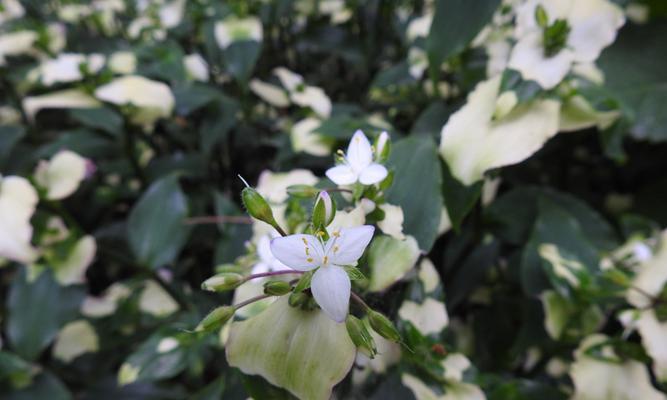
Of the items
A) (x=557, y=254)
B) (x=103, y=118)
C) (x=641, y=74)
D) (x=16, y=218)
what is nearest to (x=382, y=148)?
(x=557, y=254)

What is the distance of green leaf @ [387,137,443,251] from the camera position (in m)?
0.48

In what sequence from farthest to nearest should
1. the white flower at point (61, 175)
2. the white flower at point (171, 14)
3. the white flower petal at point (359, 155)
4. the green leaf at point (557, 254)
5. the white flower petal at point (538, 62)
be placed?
1. the white flower at point (171, 14)
2. the white flower at point (61, 175)
3. the green leaf at point (557, 254)
4. the white flower petal at point (538, 62)
5. the white flower petal at point (359, 155)

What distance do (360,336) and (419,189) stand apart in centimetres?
21

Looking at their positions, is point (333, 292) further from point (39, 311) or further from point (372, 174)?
point (39, 311)

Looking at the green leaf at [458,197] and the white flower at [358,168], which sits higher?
the white flower at [358,168]

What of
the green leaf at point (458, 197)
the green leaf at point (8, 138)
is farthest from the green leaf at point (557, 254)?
the green leaf at point (8, 138)

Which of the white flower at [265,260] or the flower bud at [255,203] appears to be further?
the white flower at [265,260]

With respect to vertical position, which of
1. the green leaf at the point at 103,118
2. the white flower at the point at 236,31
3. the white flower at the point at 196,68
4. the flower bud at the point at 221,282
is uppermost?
the white flower at the point at 236,31

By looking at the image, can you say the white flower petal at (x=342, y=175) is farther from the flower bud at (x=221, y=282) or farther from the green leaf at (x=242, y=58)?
the green leaf at (x=242, y=58)

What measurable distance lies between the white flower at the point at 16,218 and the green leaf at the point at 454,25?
609mm

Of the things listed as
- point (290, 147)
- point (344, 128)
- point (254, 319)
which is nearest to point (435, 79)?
point (344, 128)

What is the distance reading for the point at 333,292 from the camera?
329 millimetres

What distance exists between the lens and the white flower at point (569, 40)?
0.55m

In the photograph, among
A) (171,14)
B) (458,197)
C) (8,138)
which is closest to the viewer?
(458,197)
